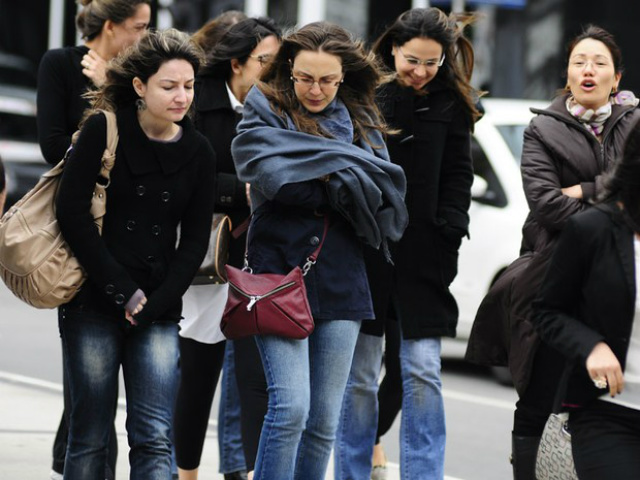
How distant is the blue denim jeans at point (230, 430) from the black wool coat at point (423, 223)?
2.43ft

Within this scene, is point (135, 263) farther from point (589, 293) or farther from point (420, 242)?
point (589, 293)

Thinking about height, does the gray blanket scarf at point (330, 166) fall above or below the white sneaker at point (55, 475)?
above

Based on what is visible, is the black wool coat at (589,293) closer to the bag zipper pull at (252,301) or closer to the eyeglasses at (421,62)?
the bag zipper pull at (252,301)

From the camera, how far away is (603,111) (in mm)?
5332

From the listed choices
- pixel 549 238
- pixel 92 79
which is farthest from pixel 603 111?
pixel 92 79

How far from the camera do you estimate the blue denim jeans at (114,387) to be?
4.79m

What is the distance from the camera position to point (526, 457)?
5133mm

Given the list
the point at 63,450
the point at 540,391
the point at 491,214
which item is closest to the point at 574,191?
the point at 540,391

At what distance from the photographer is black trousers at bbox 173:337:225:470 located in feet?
19.8

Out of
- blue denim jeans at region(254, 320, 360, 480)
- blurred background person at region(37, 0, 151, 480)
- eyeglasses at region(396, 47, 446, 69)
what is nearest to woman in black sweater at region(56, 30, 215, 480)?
blue denim jeans at region(254, 320, 360, 480)

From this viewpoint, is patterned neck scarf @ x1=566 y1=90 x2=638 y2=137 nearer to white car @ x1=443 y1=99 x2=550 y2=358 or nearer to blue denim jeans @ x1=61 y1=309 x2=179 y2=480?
blue denim jeans @ x1=61 y1=309 x2=179 y2=480

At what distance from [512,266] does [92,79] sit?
5.84ft

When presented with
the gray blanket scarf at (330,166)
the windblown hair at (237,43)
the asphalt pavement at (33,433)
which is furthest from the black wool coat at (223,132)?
the asphalt pavement at (33,433)

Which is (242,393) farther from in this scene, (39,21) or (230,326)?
(39,21)
